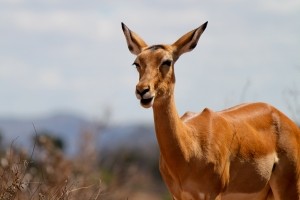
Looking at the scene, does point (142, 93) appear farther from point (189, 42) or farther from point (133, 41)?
point (133, 41)

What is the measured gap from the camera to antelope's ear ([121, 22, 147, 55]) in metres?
12.3

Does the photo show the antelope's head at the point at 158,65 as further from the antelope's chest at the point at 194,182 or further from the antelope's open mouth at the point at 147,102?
the antelope's chest at the point at 194,182

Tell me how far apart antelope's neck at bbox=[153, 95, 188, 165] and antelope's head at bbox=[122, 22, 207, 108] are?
0.19m

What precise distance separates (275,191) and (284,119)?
973 mm

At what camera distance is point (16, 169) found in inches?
426

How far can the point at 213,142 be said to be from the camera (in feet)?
38.8

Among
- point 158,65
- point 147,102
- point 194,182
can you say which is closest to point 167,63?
point 158,65

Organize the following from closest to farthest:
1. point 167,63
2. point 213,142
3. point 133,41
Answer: point 167,63, point 213,142, point 133,41

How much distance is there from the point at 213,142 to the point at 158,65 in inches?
47.9

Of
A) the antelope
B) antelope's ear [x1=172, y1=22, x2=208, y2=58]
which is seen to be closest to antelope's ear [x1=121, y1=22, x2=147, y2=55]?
the antelope

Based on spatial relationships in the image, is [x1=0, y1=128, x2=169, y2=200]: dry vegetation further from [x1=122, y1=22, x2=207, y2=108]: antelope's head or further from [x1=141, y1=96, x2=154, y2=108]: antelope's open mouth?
[x1=122, y1=22, x2=207, y2=108]: antelope's head

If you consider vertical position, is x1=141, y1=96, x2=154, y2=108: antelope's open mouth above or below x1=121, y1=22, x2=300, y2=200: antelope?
above

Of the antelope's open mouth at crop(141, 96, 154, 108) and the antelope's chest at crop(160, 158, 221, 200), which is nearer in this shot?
the antelope's open mouth at crop(141, 96, 154, 108)

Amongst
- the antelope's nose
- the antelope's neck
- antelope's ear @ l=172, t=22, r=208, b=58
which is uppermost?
antelope's ear @ l=172, t=22, r=208, b=58
